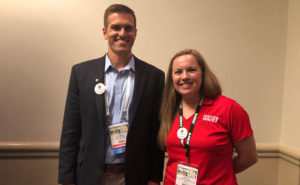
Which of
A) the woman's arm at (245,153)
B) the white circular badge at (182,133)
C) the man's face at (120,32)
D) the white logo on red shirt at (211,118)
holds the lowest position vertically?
the woman's arm at (245,153)

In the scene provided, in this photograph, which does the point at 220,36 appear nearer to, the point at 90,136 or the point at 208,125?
the point at 208,125

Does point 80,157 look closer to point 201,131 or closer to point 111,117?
point 111,117

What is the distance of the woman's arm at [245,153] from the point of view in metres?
1.43

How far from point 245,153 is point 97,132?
94 cm

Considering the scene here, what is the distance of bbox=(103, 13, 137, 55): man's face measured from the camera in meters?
1.45

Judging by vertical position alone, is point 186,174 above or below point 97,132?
below

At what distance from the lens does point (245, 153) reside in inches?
57.9

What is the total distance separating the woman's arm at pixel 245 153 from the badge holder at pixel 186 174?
12.7 inches

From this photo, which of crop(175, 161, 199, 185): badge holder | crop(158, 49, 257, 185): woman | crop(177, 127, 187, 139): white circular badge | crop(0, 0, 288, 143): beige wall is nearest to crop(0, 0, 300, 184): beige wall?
crop(0, 0, 288, 143): beige wall

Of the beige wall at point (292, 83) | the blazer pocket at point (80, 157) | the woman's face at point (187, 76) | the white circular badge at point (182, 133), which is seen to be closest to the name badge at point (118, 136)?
the blazer pocket at point (80, 157)

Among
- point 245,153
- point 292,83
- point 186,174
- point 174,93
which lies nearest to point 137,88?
point 174,93

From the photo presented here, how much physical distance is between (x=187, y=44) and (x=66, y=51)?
119cm

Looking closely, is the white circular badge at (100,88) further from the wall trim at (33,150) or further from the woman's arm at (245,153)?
the wall trim at (33,150)

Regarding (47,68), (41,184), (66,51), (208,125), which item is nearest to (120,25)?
(208,125)
